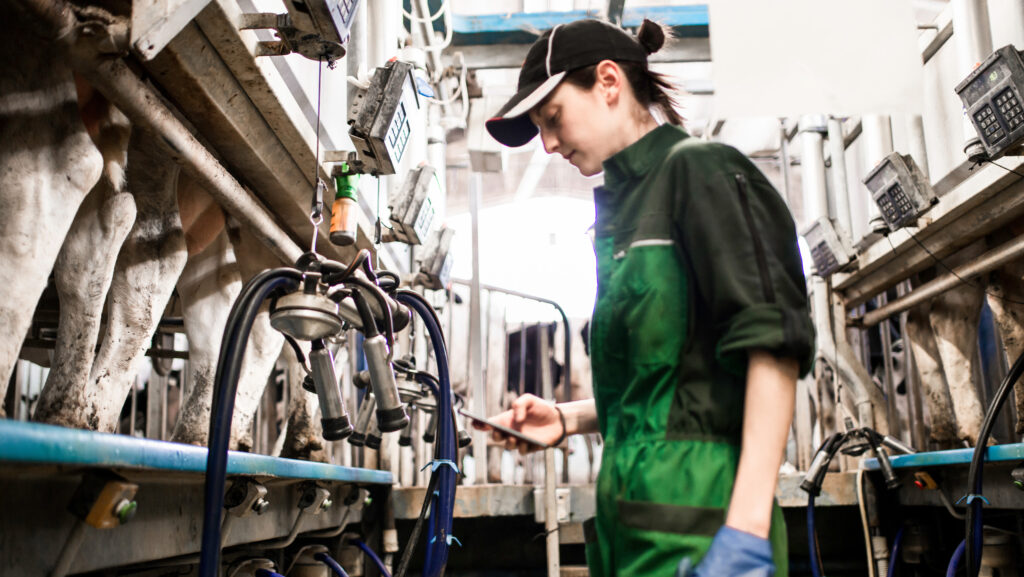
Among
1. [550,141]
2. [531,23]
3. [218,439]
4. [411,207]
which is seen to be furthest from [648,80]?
[531,23]

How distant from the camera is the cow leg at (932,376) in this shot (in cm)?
471

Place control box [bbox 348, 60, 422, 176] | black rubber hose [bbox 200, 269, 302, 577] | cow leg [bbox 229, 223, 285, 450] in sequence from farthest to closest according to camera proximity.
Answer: cow leg [bbox 229, 223, 285, 450] < control box [bbox 348, 60, 422, 176] < black rubber hose [bbox 200, 269, 302, 577]

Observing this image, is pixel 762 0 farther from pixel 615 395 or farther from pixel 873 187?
pixel 873 187

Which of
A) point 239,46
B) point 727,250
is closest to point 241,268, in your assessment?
point 239,46

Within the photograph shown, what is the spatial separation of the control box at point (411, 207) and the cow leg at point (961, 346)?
9.32 ft

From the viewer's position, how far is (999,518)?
14.6 feet

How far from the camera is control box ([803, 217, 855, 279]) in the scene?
5.37 meters

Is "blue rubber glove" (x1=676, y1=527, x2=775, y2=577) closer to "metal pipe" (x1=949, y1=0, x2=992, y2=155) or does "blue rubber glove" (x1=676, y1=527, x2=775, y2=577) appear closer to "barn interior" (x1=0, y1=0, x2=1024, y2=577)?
"barn interior" (x1=0, y1=0, x2=1024, y2=577)

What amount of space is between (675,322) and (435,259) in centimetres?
393

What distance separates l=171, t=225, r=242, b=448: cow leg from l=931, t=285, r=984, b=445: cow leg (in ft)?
11.9

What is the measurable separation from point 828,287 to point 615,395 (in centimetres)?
508

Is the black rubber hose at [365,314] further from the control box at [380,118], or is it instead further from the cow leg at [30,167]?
the control box at [380,118]

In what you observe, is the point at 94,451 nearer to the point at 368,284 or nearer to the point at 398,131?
the point at 368,284

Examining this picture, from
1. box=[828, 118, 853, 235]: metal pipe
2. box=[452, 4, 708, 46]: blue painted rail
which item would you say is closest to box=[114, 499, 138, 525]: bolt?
box=[452, 4, 708, 46]: blue painted rail
